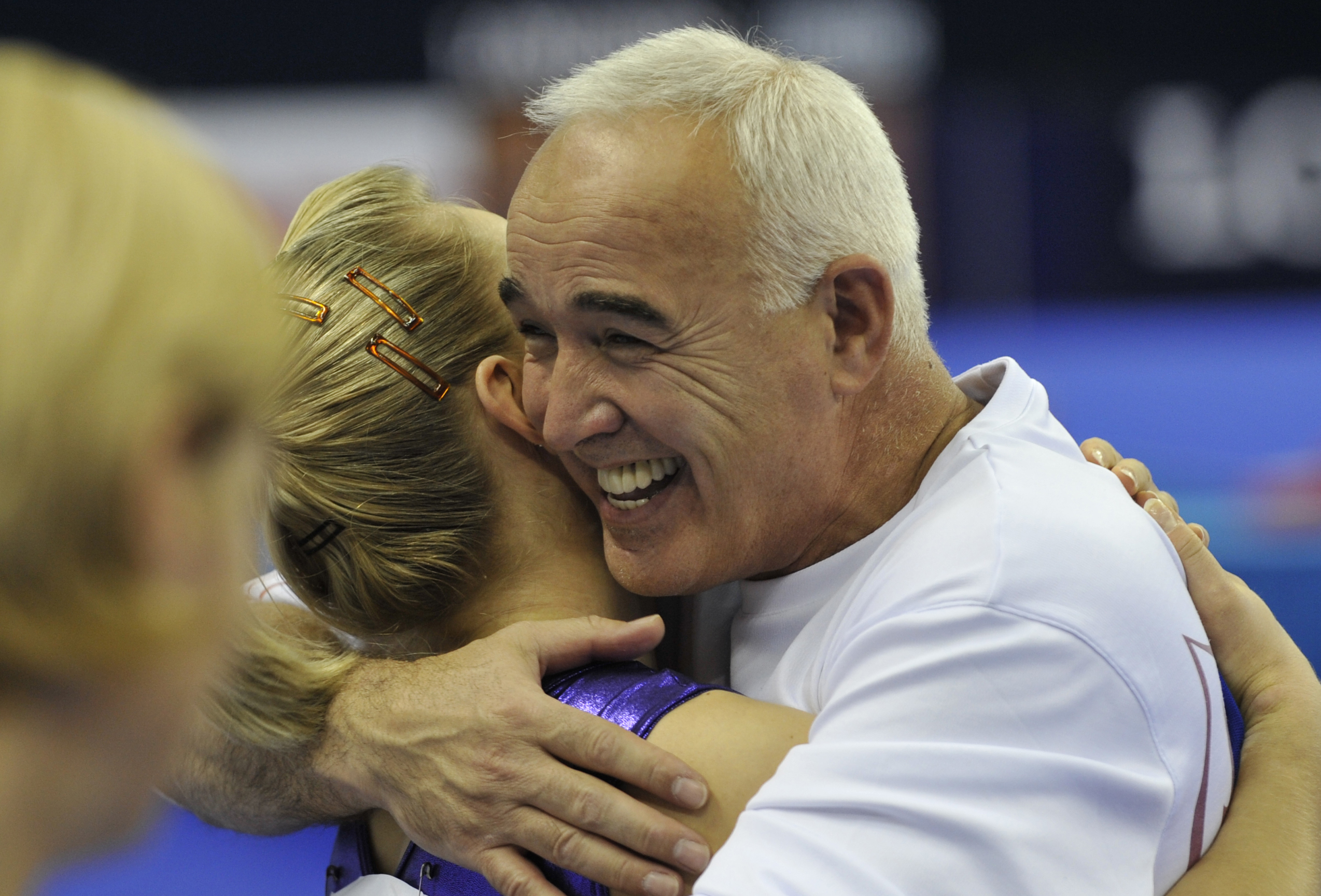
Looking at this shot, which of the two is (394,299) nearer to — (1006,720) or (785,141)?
(785,141)

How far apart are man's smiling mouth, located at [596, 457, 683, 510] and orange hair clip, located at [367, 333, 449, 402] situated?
228 millimetres

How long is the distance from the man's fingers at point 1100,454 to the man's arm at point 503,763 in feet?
2.18

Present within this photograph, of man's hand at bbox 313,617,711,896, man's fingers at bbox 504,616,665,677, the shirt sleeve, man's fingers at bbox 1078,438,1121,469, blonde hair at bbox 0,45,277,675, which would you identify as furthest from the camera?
man's fingers at bbox 1078,438,1121,469

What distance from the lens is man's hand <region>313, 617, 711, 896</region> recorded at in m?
1.19

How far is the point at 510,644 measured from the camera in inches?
52.2

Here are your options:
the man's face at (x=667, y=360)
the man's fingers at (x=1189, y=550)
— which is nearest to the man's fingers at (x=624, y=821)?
the man's face at (x=667, y=360)

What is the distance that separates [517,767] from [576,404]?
0.45m

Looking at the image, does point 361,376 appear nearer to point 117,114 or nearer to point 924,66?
point 117,114

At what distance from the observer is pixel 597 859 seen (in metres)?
1.18

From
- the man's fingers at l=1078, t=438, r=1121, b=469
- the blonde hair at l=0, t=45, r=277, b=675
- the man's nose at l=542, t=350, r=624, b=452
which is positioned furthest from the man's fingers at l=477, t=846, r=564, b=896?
the man's fingers at l=1078, t=438, r=1121, b=469

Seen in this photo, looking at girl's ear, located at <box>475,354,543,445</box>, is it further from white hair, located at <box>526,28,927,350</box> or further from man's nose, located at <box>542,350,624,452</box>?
white hair, located at <box>526,28,927,350</box>

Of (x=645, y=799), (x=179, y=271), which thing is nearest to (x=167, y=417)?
(x=179, y=271)

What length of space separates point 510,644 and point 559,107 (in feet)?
2.22

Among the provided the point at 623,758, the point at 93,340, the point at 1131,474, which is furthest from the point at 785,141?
the point at 93,340
